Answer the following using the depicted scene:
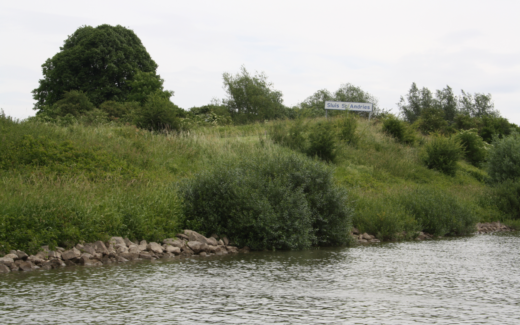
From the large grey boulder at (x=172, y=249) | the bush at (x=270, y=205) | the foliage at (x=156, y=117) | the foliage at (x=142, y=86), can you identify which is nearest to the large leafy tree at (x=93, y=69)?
the foliage at (x=142, y=86)

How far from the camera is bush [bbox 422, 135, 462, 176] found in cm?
3048

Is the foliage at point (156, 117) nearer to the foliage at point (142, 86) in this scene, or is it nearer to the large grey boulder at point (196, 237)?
the large grey boulder at point (196, 237)

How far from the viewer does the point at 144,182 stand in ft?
49.1

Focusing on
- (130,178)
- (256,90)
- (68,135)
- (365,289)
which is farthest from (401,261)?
(256,90)

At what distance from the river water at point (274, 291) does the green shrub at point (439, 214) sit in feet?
16.6

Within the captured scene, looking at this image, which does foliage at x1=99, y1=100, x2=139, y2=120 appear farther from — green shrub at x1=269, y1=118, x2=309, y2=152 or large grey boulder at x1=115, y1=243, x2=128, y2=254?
large grey boulder at x1=115, y1=243, x2=128, y2=254

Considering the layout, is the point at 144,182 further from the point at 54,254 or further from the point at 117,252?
the point at 54,254

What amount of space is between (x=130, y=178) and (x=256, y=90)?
135 ft

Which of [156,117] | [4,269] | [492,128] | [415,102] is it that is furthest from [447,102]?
[4,269]

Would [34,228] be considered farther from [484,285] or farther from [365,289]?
[484,285]

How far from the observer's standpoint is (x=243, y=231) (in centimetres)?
1177

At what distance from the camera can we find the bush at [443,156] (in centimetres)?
3048

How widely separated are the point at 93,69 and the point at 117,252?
43.4m

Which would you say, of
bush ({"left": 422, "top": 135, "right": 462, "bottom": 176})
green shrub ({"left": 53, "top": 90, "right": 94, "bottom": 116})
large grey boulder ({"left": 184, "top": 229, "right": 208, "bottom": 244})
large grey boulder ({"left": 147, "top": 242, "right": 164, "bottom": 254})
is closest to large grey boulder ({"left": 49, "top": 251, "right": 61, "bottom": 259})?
large grey boulder ({"left": 147, "top": 242, "right": 164, "bottom": 254})
